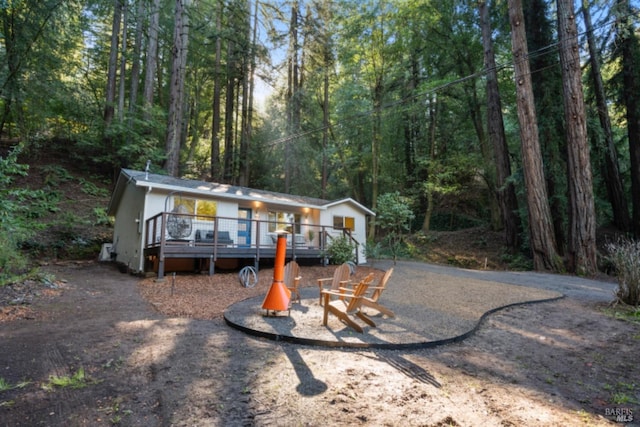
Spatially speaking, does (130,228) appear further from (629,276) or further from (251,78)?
(629,276)

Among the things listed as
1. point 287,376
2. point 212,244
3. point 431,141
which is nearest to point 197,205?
point 212,244

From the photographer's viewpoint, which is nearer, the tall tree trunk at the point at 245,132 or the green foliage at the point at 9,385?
the green foliage at the point at 9,385

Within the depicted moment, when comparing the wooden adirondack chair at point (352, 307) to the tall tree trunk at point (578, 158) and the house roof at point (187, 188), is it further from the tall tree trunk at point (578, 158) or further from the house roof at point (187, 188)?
the tall tree trunk at point (578, 158)

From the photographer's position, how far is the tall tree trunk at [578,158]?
36.6ft

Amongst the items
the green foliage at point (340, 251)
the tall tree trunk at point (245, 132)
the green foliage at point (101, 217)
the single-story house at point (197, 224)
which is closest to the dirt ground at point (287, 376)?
the single-story house at point (197, 224)

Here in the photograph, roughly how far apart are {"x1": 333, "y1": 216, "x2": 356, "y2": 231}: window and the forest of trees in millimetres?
4453

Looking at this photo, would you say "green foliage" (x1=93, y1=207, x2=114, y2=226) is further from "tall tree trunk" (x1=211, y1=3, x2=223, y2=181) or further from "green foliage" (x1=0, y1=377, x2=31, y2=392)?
"green foliage" (x1=0, y1=377, x2=31, y2=392)

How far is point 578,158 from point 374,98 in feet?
42.2

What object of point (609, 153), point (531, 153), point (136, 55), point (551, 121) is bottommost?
point (531, 153)

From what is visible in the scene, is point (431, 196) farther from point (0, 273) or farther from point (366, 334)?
point (0, 273)

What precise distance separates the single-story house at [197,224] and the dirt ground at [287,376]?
4.02 meters

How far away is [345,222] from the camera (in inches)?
614

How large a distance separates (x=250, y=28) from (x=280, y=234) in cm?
1768

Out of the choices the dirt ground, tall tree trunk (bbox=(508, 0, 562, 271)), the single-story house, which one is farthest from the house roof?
tall tree trunk (bbox=(508, 0, 562, 271))
